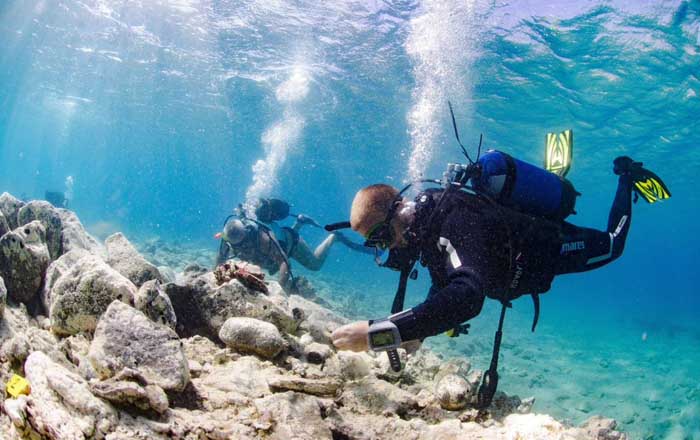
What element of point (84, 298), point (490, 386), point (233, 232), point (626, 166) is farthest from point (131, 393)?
point (233, 232)

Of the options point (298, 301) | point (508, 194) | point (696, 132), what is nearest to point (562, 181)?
point (508, 194)

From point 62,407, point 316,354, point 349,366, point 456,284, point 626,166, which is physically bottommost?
point 62,407

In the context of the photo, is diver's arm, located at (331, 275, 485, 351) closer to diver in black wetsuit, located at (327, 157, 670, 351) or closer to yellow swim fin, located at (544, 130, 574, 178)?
diver in black wetsuit, located at (327, 157, 670, 351)

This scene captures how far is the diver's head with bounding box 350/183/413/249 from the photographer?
334 cm

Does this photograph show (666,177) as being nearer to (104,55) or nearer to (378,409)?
(378,409)

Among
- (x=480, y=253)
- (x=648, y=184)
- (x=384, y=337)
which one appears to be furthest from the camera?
(x=648, y=184)

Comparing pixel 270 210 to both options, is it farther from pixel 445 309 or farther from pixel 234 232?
pixel 445 309

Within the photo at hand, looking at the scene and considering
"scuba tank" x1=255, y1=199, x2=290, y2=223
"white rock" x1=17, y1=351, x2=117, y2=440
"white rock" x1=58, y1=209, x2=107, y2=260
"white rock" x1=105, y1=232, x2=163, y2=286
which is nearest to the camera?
"white rock" x1=17, y1=351, x2=117, y2=440

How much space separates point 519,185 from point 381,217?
1.29 metres

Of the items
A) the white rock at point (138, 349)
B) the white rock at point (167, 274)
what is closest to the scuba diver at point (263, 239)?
the white rock at point (167, 274)

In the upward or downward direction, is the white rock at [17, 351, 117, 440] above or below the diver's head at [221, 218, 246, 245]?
below

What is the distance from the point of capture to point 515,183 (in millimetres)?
3453

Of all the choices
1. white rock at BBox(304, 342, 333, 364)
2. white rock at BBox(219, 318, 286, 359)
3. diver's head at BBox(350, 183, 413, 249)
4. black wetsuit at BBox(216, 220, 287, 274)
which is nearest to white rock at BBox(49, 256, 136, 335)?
white rock at BBox(219, 318, 286, 359)

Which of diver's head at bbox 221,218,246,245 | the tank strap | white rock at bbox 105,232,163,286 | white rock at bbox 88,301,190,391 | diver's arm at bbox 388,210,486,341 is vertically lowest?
white rock at bbox 88,301,190,391
